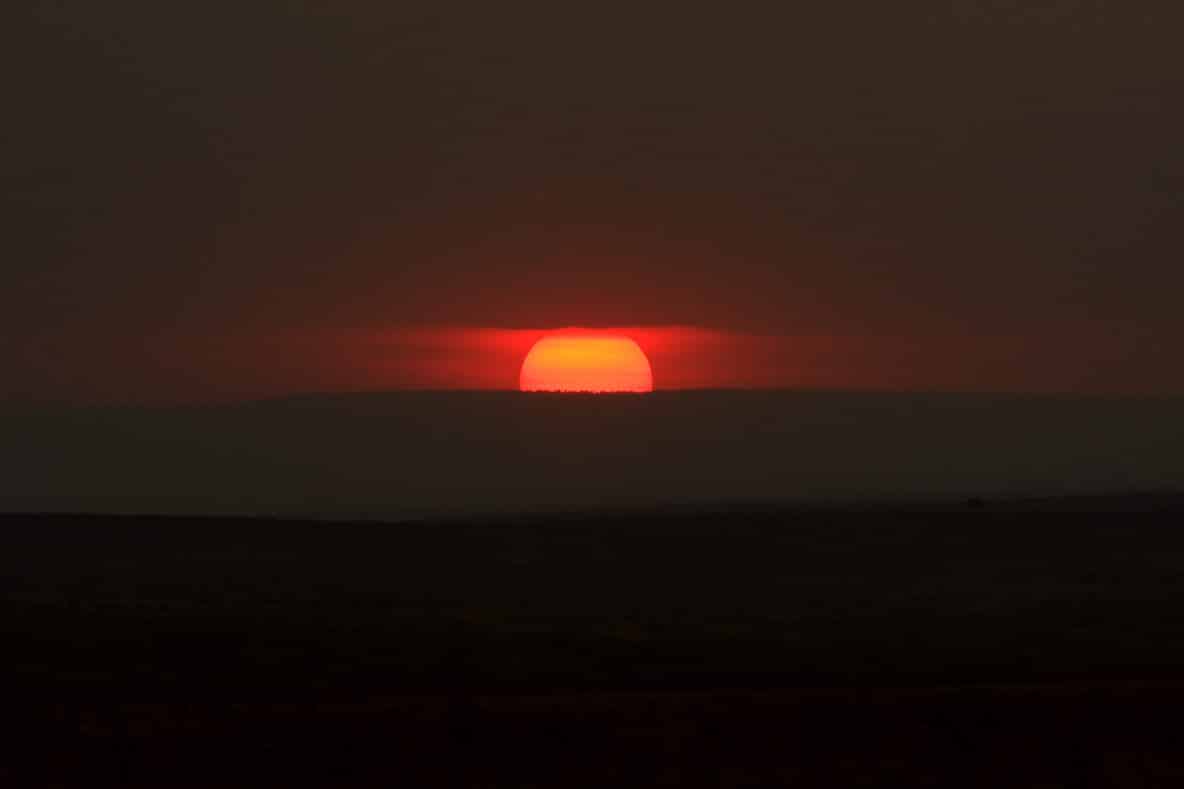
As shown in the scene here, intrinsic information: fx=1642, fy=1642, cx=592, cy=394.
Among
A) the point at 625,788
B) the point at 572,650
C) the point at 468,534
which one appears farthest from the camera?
Answer: the point at 468,534

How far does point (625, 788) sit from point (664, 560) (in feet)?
80.4

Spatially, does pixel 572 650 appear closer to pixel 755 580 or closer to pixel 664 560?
pixel 755 580

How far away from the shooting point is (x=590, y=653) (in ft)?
81.8

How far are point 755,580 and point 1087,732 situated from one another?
62.9 ft

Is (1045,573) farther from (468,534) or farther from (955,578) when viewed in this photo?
(468,534)

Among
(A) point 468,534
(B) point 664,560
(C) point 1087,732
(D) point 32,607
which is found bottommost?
(C) point 1087,732

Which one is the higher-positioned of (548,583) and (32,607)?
(548,583)

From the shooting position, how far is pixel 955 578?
36719 mm

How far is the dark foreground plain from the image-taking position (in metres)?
16.5

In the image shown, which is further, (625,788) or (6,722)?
(6,722)

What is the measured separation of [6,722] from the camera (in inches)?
714

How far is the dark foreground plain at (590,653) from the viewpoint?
16.5 m

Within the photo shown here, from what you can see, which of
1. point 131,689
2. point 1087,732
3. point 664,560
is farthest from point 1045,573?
point 131,689

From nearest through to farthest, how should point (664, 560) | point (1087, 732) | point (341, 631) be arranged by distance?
point (1087, 732)
point (341, 631)
point (664, 560)
